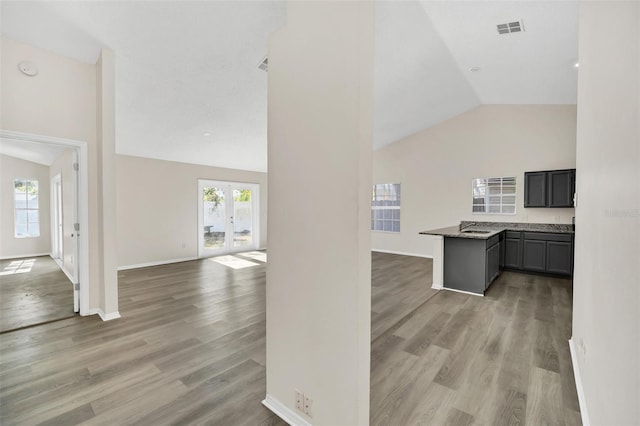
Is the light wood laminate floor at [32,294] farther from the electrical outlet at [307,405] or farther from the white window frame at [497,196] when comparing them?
the white window frame at [497,196]

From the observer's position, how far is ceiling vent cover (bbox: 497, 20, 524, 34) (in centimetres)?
311

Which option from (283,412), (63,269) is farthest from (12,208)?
(283,412)

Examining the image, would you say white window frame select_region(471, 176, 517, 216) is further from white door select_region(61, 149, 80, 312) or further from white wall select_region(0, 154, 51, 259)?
white wall select_region(0, 154, 51, 259)

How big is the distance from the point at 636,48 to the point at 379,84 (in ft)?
12.6

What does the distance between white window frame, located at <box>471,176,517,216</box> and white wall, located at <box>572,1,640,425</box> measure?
4593 mm

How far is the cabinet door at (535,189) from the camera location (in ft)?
17.6

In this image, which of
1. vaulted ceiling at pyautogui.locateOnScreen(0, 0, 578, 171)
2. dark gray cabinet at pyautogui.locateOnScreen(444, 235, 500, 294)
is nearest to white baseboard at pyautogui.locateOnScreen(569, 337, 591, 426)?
dark gray cabinet at pyautogui.locateOnScreen(444, 235, 500, 294)

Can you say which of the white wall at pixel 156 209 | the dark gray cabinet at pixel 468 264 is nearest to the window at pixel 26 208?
the white wall at pixel 156 209

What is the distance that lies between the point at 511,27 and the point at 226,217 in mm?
6829

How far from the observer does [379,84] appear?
176 inches

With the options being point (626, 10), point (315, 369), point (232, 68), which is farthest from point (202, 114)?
point (626, 10)

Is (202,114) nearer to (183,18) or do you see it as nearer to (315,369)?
(183,18)

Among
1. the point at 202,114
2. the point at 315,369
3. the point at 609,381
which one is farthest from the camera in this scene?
the point at 202,114

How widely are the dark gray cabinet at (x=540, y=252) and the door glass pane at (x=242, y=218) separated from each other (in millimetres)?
6365
